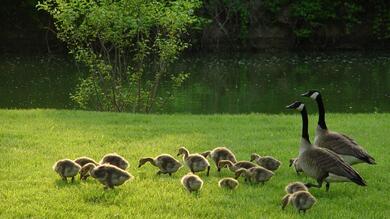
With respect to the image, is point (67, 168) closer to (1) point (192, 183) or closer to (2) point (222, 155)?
(1) point (192, 183)

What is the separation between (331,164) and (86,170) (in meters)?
3.64

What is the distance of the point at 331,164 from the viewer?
8.57m

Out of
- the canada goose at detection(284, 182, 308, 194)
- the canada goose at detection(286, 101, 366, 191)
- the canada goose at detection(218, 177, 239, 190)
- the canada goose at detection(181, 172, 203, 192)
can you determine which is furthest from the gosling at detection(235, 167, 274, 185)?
the canada goose at detection(181, 172, 203, 192)

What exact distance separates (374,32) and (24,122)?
43505 mm

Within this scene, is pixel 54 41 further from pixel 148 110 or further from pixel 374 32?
pixel 148 110

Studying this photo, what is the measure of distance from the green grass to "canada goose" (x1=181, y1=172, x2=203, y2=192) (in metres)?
0.14

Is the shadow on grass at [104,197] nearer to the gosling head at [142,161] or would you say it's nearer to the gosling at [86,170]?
the gosling at [86,170]

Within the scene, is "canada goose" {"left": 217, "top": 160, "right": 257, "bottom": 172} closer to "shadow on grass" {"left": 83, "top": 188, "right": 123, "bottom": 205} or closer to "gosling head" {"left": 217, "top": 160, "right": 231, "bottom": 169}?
"gosling head" {"left": 217, "top": 160, "right": 231, "bottom": 169}

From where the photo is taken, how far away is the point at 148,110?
21.3 meters

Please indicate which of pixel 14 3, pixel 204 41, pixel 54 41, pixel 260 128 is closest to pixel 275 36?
pixel 204 41

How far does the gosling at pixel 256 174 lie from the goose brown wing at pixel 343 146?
1.28 metres

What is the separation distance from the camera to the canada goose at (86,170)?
30.2 feet

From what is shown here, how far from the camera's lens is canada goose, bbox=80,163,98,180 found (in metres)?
9.20

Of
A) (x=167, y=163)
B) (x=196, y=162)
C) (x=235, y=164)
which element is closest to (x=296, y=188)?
(x=235, y=164)
